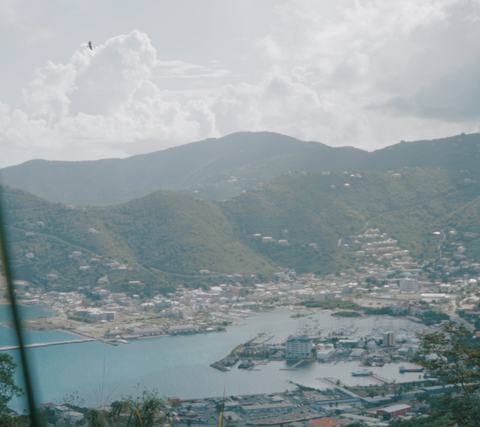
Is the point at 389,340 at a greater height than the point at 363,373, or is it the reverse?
the point at 389,340

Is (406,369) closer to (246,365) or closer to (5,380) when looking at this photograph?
(246,365)

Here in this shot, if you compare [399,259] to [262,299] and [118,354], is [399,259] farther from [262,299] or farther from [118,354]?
[118,354]

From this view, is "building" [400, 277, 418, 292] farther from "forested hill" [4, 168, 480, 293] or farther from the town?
"forested hill" [4, 168, 480, 293]

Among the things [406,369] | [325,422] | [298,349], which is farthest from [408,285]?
[325,422]

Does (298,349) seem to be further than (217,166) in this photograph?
No

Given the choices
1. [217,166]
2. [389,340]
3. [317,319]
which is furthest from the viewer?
[217,166]

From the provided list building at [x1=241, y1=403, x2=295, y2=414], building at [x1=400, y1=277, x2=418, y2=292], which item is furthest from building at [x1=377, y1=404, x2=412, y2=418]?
building at [x1=400, y1=277, x2=418, y2=292]

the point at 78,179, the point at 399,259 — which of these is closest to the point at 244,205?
the point at 399,259
